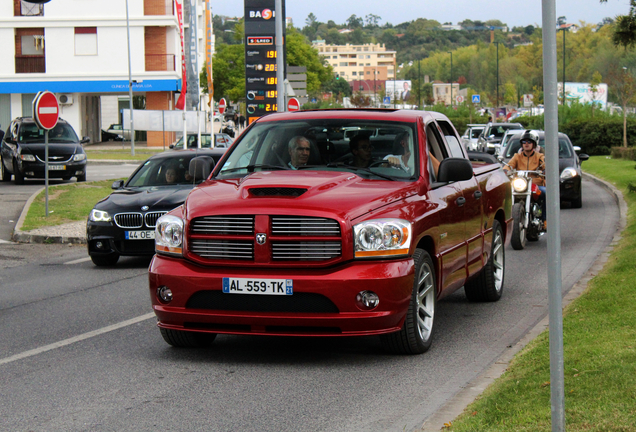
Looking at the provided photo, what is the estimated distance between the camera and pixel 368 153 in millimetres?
7594

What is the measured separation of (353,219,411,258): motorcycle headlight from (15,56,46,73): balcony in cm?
5790

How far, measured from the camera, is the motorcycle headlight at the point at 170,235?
22.3 feet

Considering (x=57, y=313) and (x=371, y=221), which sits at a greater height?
(x=371, y=221)

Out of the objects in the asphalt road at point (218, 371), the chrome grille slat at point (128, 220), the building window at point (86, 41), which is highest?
the building window at point (86, 41)

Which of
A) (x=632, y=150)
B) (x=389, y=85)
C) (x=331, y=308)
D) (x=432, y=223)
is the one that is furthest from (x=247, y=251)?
(x=389, y=85)

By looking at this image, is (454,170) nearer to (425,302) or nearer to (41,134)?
(425,302)

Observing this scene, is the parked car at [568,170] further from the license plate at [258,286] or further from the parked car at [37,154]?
the license plate at [258,286]

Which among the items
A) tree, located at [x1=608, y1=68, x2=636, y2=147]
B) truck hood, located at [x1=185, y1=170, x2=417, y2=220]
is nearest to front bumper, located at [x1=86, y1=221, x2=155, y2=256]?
truck hood, located at [x1=185, y1=170, x2=417, y2=220]

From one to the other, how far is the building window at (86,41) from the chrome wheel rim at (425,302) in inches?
2213

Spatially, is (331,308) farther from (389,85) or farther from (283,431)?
(389,85)

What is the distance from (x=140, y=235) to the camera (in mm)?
12508

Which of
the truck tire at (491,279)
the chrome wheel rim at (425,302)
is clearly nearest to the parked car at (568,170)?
the truck tire at (491,279)

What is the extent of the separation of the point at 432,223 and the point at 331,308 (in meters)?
1.21

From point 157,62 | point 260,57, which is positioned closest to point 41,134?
point 260,57
